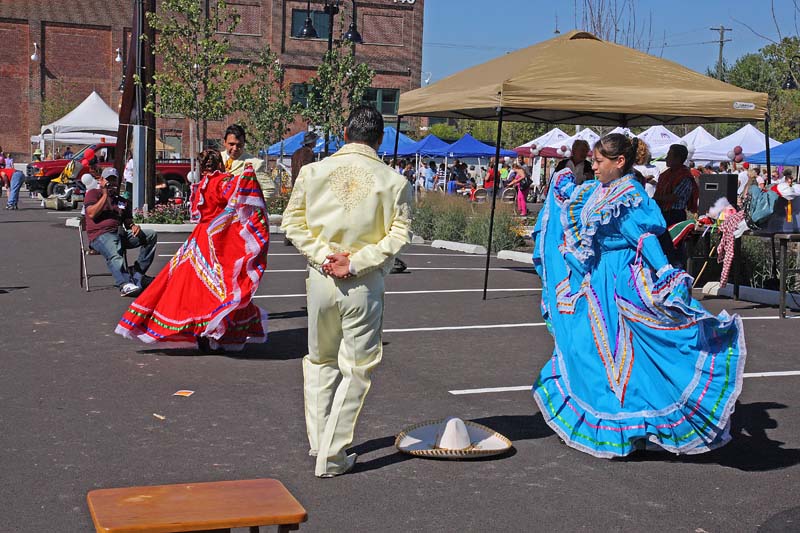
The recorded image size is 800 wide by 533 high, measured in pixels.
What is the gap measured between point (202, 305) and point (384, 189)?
152 inches

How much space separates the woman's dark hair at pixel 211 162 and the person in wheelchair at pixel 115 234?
10.9 ft

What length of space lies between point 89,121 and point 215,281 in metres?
28.9

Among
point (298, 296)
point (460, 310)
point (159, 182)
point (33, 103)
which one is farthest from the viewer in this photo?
point (33, 103)

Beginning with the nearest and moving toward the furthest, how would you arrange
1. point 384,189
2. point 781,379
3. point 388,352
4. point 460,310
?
point 384,189, point 781,379, point 388,352, point 460,310

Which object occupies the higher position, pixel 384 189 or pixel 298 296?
pixel 384 189

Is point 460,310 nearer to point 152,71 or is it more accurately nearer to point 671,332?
point 671,332

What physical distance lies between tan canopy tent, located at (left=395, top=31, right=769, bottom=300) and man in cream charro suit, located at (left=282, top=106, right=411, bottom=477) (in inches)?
248

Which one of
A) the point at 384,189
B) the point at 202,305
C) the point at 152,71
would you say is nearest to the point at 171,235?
the point at 152,71

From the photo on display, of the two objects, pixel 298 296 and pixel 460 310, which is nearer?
pixel 460 310

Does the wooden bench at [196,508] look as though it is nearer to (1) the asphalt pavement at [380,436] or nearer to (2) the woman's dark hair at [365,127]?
(1) the asphalt pavement at [380,436]

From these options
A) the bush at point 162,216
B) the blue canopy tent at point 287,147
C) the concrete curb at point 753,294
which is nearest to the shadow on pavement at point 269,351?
the concrete curb at point 753,294

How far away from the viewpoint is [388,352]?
9250 mm

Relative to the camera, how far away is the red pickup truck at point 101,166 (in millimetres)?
32769

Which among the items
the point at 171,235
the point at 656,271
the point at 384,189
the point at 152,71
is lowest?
the point at 171,235
